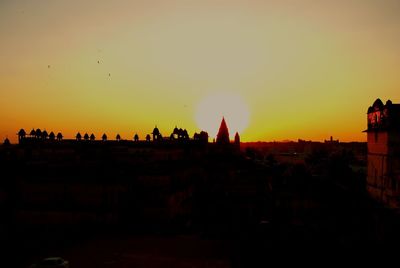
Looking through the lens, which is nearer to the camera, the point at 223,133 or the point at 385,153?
the point at 385,153

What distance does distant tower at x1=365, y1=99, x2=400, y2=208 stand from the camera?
36000 mm

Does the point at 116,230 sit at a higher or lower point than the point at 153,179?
lower

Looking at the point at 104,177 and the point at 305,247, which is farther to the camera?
the point at 104,177

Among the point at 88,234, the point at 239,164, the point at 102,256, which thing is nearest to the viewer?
the point at 102,256

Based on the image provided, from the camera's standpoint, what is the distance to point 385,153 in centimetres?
3744

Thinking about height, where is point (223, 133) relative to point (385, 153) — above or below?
above

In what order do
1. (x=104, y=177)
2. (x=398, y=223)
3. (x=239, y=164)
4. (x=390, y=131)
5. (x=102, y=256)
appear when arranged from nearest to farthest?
(x=102, y=256), (x=398, y=223), (x=104, y=177), (x=390, y=131), (x=239, y=164)

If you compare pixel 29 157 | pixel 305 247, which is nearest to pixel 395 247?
pixel 305 247

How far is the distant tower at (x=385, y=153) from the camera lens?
3600 centimetres

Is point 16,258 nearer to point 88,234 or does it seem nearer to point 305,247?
point 88,234

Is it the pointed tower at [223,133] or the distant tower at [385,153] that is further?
the pointed tower at [223,133]

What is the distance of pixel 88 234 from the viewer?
26.7 metres

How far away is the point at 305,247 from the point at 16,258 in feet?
45.2

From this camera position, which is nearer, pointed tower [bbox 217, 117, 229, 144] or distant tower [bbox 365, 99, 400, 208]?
distant tower [bbox 365, 99, 400, 208]
